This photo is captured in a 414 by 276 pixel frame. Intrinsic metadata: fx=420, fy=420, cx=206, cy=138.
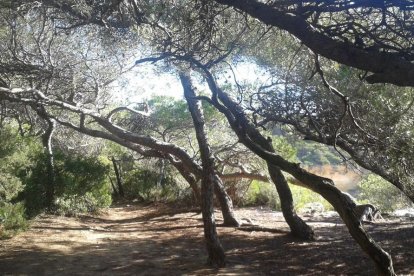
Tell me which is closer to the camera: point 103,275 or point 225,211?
point 103,275

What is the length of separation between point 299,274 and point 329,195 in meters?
1.69

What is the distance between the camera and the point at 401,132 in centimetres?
722

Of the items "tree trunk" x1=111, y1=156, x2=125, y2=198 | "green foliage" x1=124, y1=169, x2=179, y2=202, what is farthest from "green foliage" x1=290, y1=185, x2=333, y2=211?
"tree trunk" x1=111, y1=156, x2=125, y2=198

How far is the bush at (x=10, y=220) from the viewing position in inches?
368

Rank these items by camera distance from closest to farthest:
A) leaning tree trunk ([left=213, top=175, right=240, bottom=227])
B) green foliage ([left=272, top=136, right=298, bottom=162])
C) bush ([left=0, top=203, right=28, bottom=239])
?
bush ([left=0, top=203, right=28, bottom=239]), leaning tree trunk ([left=213, top=175, right=240, bottom=227]), green foliage ([left=272, top=136, right=298, bottom=162])

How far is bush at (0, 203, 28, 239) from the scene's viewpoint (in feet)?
30.7

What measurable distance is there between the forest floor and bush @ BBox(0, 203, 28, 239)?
221 mm

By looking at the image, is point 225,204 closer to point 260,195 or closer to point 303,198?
point 260,195

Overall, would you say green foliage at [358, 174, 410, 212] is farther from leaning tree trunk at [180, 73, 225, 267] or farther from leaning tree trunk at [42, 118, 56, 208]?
leaning tree trunk at [42, 118, 56, 208]

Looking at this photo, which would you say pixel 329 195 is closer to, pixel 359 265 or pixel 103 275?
pixel 359 265

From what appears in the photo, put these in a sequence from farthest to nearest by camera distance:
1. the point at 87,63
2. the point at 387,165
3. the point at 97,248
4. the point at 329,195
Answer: the point at 87,63 < the point at 97,248 < the point at 387,165 < the point at 329,195

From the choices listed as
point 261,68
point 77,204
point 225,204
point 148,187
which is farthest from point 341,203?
point 148,187

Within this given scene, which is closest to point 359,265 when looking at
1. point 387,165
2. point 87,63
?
point 387,165

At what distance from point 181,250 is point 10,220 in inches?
162
